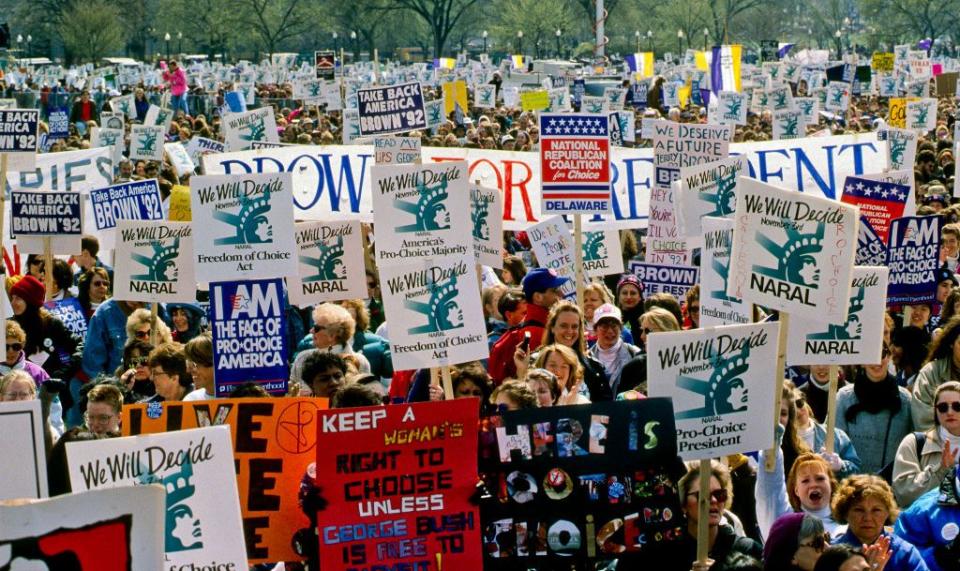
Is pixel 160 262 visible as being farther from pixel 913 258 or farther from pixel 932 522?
pixel 932 522

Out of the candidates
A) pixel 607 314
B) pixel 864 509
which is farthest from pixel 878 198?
pixel 864 509

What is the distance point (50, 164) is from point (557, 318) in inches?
347

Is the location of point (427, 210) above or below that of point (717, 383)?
above

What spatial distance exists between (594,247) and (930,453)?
222 inches

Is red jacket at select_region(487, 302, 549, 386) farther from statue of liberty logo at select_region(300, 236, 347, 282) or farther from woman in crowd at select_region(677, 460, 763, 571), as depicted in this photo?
woman in crowd at select_region(677, 460, 763, 571)

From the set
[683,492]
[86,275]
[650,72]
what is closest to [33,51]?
[650,72]

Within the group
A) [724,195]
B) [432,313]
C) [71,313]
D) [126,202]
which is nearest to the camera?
[432,313]

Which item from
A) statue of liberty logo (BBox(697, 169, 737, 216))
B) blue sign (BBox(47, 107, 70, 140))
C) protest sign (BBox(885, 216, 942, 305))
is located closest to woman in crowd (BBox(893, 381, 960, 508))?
protest sign (BBox(885, 216, 942, 305))

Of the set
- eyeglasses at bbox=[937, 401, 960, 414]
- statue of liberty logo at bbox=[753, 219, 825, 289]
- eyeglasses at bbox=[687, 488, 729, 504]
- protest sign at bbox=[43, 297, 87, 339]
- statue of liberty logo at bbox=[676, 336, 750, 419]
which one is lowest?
eyeglasses at bbox=[687, 488, 729, 504]

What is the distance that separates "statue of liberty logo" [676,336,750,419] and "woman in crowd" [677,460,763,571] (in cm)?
22

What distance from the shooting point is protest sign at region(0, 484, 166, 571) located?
407 cm

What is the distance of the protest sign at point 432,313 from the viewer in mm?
8203

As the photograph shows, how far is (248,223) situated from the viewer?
29.6 ft

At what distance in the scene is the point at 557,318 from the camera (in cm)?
901
